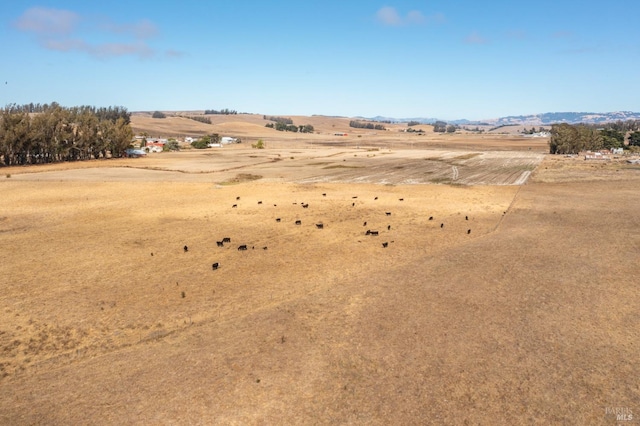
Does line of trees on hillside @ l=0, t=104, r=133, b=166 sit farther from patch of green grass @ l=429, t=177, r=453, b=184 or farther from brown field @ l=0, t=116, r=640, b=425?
patch of green grass @ l=429, t=177, r=453, b=184

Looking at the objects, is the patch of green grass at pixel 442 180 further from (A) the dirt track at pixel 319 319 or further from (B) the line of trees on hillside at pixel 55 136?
(B) the line of trees on hillside at pixel 55 136

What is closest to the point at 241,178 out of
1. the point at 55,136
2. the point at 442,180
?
the point at 442,180

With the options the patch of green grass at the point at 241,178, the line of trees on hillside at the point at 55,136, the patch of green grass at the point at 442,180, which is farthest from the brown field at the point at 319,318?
the line of trees on hillside at the point at 55,136

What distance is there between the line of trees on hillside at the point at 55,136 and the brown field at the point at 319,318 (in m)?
40.0

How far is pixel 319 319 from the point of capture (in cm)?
1351

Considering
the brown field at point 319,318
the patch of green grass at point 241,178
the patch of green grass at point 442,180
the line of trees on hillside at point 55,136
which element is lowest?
the brown field at point 319,318

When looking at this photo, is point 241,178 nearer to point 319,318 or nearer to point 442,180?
point 442,180

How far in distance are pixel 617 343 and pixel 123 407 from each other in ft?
43.9

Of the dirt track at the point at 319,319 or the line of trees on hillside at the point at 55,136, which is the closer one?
the dirt track at the point at 319,319

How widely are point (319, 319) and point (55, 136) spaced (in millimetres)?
70837

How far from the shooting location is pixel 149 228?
25797 millimetres

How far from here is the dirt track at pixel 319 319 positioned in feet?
30.8

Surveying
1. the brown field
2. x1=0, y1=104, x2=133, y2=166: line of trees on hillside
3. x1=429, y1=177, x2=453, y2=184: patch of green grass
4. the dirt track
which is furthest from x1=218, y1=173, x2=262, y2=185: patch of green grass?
x1=0, y1=104, x2=133, y2=166: line of trees on hillside

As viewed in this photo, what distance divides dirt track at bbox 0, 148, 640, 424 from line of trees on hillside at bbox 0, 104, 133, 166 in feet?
137
